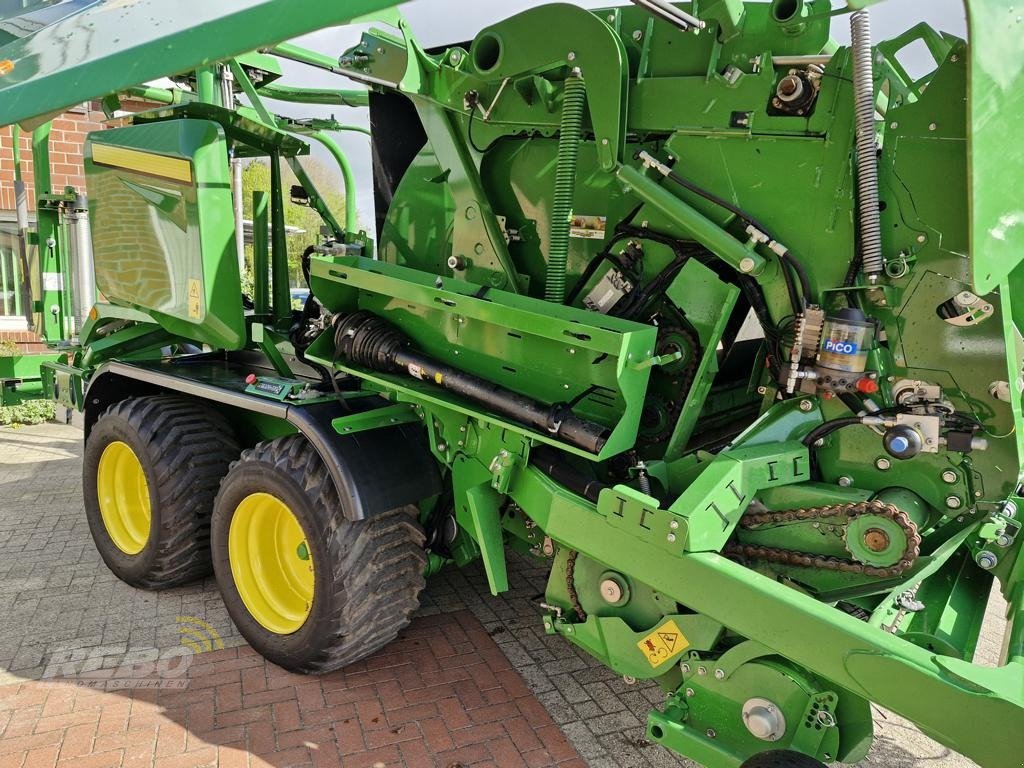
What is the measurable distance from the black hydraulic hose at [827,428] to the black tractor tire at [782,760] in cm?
99

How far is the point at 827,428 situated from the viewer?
8.30 ft

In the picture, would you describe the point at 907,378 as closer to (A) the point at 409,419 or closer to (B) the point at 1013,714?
(B) the point at 1013,714

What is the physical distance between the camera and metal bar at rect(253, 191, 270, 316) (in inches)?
174

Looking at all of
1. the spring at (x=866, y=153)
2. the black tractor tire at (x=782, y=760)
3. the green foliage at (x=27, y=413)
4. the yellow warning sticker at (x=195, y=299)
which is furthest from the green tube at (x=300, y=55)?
the green foliage at (x=27, y=413)

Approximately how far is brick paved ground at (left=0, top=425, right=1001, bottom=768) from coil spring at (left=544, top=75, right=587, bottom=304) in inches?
69.1

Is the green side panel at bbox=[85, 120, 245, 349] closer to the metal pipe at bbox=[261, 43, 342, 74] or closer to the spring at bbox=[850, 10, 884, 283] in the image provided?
the metal pipe at bbox=[261, 43, 342, 74]

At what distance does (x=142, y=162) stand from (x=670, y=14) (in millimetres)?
2746

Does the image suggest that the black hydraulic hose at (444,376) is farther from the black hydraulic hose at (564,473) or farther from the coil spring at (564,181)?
the coil spring at (564,181)

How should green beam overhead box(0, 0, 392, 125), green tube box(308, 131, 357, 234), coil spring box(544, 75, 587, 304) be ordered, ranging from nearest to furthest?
green beam overhead box(0, 0, 392, 125) → coil spring box(544, 75, 587, 304) → green tube box(308, 131, 357, 234)

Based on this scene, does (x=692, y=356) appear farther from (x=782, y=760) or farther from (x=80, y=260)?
(x=80, y=260)

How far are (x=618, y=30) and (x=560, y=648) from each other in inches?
110

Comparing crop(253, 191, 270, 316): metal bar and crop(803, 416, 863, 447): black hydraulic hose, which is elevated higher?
crop(253, 191, 270, 316): metal bar

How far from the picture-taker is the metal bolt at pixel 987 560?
2588mm

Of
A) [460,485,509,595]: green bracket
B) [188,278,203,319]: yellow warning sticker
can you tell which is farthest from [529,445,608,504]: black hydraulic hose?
[188,278,203,319]: yellow warning sticker
